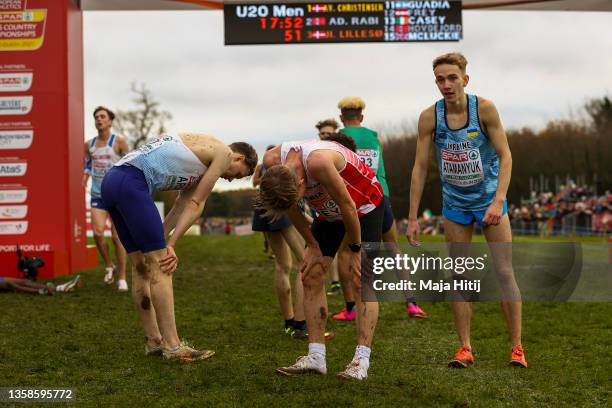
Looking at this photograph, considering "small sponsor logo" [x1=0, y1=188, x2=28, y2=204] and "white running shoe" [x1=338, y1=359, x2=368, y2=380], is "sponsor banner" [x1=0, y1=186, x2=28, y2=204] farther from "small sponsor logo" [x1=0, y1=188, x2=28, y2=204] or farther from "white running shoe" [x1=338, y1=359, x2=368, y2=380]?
"white running shoe" [x1=338, y1=359, x2=368, y2=380]

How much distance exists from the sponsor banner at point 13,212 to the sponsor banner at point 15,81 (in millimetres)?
1911

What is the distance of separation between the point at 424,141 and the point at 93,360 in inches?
111

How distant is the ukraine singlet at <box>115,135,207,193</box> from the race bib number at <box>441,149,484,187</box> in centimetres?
172

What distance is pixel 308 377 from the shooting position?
15.1 ft

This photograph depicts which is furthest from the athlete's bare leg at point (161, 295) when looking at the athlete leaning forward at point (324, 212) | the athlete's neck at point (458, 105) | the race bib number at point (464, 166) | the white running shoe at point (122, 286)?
the white running shoe at point (122, 286)

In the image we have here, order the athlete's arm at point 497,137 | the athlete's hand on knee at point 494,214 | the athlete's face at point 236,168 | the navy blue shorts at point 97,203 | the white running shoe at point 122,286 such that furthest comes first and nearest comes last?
the navy blue shorts at point 97,203
the white running shoe at point 122,286
the athlete's face at point 236,168
the athlete's arm at point 497,137
the athlete's hand on knee at point 494,214

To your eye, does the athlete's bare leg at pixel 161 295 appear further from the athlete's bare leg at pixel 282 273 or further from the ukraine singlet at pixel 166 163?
the athlete's bare leg at pixel 282 273

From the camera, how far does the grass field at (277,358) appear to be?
4191 mm

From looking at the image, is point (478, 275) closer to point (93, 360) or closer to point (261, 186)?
point (261, 186)

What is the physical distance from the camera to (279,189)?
4.16 metres

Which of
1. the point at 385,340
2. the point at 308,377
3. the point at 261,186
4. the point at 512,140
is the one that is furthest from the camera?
the point at 512,140

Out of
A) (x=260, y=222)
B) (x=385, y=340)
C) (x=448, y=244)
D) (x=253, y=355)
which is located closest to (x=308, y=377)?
(x=253, y=355)

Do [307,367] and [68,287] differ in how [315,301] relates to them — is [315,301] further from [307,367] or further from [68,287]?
[68,287]

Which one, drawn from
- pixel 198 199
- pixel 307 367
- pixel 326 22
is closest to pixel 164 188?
pixel 198 199
